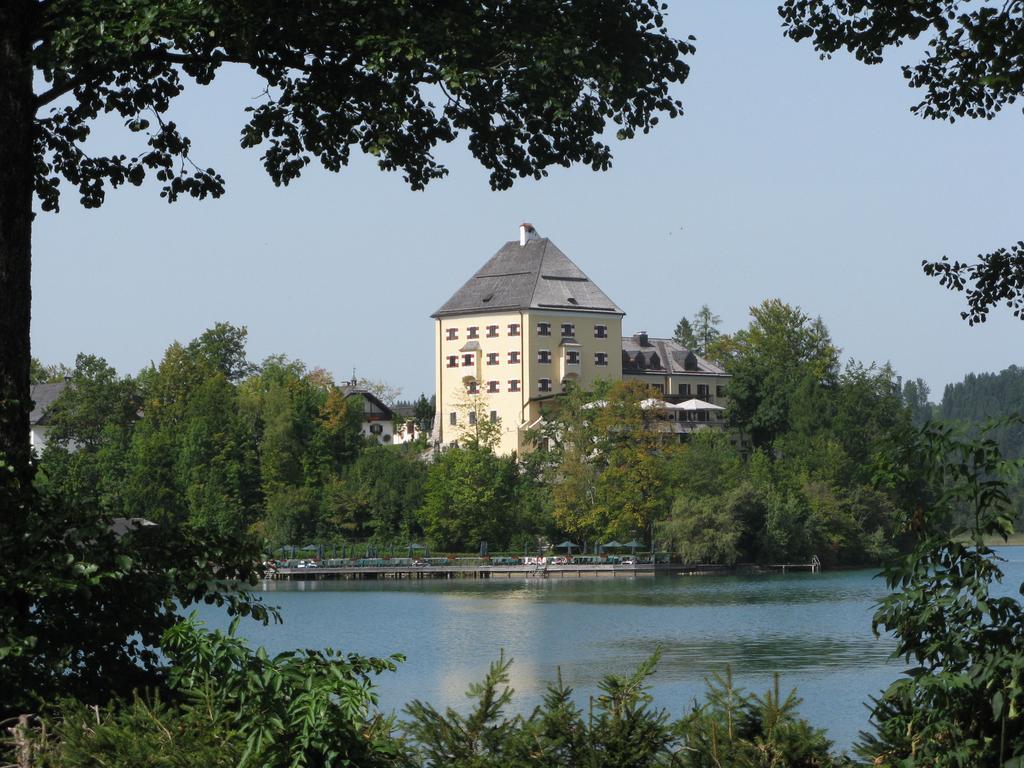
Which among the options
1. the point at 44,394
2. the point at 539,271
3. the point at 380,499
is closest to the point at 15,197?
the point at 380,499

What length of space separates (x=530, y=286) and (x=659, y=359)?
11.3m

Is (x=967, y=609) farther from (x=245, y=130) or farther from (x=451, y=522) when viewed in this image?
(x=451, y=522)

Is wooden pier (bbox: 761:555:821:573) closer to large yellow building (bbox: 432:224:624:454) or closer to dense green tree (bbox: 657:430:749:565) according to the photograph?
dense green tree (bbox: 657:430:749:565)

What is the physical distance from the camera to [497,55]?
8.43 m

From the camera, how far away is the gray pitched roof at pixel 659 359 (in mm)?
103750

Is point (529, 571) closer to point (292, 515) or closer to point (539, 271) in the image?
point (292, 515)

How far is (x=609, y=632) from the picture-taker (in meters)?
44.8

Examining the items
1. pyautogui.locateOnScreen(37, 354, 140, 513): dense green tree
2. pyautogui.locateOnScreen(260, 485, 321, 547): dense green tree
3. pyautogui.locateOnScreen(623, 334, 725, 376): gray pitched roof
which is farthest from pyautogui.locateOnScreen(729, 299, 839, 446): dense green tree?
pyautogui.locateOnScreen(37, 354, 140, 513): dense green tree

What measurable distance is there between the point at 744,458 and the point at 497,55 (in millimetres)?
81072

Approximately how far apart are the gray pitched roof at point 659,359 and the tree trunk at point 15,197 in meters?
95.7

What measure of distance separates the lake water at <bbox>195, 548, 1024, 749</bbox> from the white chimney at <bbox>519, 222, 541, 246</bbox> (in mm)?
37984

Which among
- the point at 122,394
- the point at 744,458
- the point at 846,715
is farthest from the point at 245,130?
the point at 122,394

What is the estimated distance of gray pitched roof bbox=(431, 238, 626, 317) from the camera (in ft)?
323

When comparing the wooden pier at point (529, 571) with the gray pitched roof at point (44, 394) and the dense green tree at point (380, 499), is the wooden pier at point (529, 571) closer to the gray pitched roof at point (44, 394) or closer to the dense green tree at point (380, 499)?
the dense green tree at point (380, 499)
